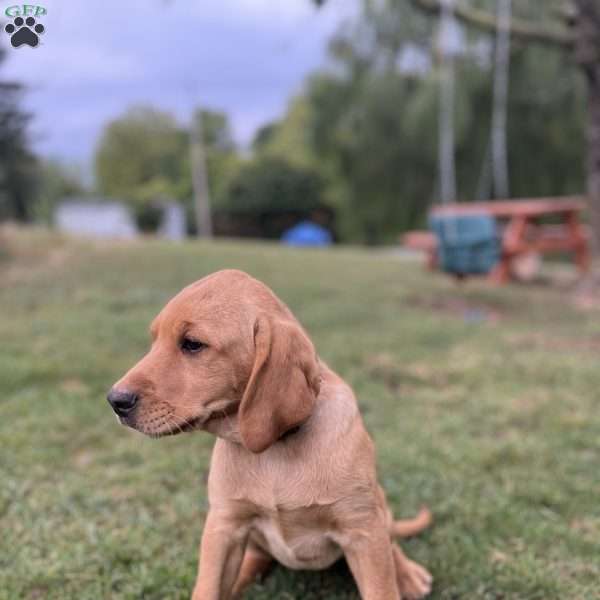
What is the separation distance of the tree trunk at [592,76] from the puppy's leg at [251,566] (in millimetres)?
8014

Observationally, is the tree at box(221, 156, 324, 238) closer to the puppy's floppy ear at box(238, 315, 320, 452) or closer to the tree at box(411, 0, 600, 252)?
the tree at box(411, 0, 600, 252)

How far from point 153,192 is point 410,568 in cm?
4912

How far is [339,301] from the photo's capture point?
319 inches

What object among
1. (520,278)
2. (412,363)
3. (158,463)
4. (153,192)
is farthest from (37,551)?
(153,192)

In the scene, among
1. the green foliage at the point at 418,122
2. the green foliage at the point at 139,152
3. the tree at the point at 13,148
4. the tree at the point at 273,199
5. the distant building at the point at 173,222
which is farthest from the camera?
the green foliage at the point at 139,152

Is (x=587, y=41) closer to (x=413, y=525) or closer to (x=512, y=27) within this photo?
(x=512, y=27)

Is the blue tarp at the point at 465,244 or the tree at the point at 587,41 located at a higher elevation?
the tree at the point at 587,41

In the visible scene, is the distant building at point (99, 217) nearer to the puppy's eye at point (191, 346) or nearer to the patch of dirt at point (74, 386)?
the patch of dirt at point (74, 386)

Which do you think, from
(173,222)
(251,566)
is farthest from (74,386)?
(173,222)

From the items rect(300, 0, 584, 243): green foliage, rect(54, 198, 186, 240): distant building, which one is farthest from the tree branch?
rect(54, 198, 186, 240): distant building

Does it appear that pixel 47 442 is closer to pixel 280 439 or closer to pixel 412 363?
pixel 280 439

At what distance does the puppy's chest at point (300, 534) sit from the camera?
207cm

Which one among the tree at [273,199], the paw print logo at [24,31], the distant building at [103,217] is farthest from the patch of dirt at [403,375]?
the distant building at [103,217]

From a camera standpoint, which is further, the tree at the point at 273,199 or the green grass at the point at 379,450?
the tree at the point at 273,199
